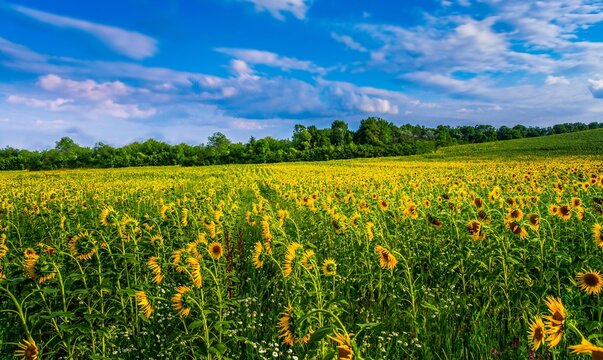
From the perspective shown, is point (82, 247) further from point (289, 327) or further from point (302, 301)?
point (289, 327)

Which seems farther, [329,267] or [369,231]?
[369,231]

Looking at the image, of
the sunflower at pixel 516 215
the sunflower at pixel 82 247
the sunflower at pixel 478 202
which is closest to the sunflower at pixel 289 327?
the sunflower at pixel 82 247

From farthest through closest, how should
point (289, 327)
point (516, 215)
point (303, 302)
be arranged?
point (516, 215)
point (303, 302)
point (289, 327)

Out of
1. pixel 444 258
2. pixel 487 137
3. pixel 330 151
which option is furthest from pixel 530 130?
pixel 444 258

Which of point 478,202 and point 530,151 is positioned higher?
point 478,202

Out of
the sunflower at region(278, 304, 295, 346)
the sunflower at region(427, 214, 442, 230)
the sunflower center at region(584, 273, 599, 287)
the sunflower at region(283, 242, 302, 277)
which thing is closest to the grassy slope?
the sunflower at region(427, 214, 442, 230)

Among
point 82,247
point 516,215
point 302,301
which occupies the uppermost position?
point 82,247

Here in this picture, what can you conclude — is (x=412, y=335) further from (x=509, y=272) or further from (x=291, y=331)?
(x=291, y=331)

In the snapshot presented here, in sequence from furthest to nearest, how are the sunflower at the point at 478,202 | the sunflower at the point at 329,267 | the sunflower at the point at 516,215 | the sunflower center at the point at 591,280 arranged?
the sunflower at the point at 478,202 < the sunflower at the point at 516,215 < the sunflower at the point at 329,267 < the sunflower center at the point at 591,280

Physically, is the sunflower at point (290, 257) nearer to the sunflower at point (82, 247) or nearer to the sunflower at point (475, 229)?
the sunflower at point (82, 247)

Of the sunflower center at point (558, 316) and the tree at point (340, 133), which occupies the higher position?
the tree at point (340, 133)

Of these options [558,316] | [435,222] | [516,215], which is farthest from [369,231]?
[558,316]

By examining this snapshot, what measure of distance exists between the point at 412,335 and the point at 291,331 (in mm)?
1862

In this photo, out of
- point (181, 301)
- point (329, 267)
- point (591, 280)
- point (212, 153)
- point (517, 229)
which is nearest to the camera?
point (181, 301)
